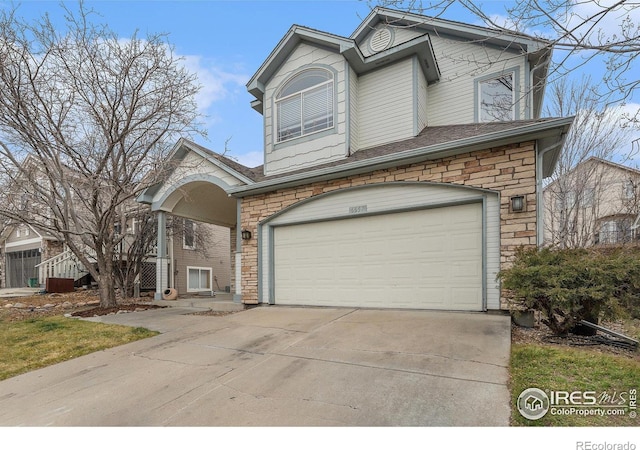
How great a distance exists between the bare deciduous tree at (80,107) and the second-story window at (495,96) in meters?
7.45

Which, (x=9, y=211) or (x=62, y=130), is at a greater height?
(x=62, y=130)

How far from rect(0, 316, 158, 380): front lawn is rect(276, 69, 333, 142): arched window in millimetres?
6113

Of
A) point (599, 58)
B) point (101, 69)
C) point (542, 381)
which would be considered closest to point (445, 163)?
point (599, 58)

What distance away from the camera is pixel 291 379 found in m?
3.65

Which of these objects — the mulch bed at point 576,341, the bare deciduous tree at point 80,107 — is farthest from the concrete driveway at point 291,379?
the bare deciduous tree at point 80,107

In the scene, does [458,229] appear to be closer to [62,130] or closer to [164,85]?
[164,85]

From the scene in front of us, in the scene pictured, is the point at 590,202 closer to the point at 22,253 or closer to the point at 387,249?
the point at 387,249

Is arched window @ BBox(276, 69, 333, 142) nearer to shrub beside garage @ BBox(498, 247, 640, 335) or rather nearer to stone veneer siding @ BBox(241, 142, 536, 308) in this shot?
stone veneer siding @ BBox(241, 142, 536, 308)

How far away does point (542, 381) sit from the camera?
3.22 meters

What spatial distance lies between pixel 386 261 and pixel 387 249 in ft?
0.82

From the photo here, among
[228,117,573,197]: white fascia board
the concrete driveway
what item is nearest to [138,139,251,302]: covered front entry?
[228,117,573,197]: white fascia board

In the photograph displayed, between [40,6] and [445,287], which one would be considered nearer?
[445,287]

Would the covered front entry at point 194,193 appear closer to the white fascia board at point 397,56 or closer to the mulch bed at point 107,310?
the mulch bed at point 107,310

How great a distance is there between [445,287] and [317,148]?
185 inches
